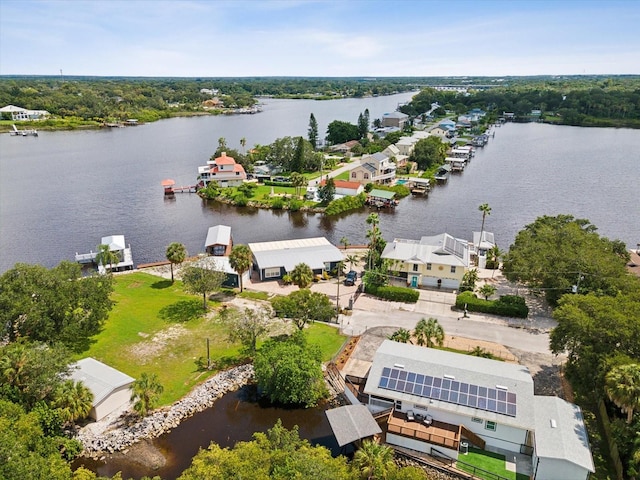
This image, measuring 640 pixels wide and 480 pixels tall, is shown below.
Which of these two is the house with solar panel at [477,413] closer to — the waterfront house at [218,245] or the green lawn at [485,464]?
the green lawn at [485,464]

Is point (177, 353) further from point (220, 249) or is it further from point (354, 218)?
point (354, 218)

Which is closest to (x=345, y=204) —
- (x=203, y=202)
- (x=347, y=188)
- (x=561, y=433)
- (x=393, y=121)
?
(x=347, y=188)

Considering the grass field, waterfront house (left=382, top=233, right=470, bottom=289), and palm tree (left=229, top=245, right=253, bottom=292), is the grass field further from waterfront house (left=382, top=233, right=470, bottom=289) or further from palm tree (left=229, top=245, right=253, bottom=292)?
waterfront house (left=382, top=233, right=470, bottom=289)

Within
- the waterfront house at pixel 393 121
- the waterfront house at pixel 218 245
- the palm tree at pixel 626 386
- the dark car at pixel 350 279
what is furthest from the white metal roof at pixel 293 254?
the waterfront house at pixel 393 121

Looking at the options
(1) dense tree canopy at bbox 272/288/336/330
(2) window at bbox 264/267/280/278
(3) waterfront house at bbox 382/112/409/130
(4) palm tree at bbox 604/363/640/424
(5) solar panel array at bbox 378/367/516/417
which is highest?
(3) waterfront house at bbox 382/112/409/130

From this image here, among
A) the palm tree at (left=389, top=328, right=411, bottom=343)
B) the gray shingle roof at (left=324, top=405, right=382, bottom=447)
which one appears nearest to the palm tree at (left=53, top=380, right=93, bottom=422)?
the gray shingle roof at (left=324, top=405, right=382, bottom=447)

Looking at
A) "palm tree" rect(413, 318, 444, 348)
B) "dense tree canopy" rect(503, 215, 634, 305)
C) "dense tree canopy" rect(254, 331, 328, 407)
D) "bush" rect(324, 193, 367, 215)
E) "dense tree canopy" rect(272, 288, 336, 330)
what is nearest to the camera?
"dense tree canopy" rect(254, 331, 328, 407)

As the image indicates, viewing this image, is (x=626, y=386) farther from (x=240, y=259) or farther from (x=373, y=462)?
(x=240, y=259)
